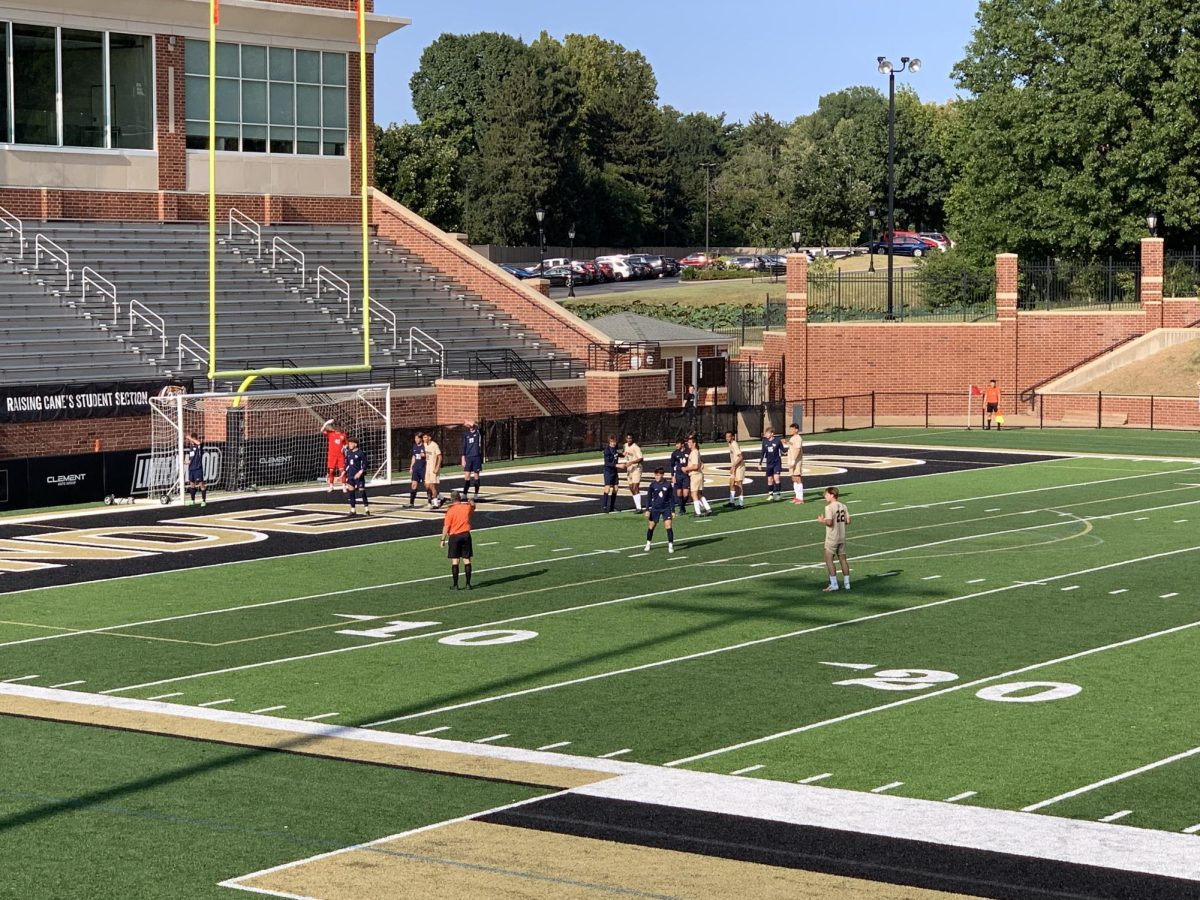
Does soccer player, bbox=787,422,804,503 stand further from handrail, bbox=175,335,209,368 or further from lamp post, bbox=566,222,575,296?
lamp post, bbox=566,222,575,296

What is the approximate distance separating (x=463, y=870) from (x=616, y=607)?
485 inches

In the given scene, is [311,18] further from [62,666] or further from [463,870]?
[463,870]

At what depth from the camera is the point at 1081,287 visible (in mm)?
67312

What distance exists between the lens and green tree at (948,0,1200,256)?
238 ft

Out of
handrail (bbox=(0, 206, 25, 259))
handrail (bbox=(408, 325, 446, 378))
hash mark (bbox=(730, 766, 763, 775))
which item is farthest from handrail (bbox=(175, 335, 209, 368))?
hash mark (bbox=(730, 766, 763, 775))

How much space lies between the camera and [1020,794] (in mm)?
15883

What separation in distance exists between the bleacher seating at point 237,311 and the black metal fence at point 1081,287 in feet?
66.0

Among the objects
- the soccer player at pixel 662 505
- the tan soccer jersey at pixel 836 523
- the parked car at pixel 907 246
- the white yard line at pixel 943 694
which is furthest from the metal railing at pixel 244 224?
the parked car at pixel 907 246

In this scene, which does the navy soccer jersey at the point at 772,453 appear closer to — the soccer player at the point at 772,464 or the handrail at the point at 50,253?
the soccer player at the point at 772,464

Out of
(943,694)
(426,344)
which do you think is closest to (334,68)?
(426,344)

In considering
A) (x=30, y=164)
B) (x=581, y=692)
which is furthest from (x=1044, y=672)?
(x=30, y=164)

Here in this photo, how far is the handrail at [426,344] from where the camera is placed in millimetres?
51531

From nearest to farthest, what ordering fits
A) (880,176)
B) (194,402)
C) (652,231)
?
1. (194,402)
2. (880,176)
3. (652,231)

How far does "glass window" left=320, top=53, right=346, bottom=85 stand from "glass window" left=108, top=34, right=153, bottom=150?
6284 millimetres
